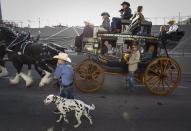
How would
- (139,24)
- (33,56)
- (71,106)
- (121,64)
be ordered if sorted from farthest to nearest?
(33,56), (121,64), (139,24), (71,106)

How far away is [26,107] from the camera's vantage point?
10.9 meters

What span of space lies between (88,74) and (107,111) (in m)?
2.62

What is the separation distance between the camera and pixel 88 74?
13.1m

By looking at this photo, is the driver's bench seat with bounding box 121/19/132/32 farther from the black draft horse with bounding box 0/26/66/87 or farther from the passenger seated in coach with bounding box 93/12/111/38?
the black draft horse with bounding box 0/26/66/87

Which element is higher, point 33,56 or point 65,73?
point 33,56

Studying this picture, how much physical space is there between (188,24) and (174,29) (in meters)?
29.4

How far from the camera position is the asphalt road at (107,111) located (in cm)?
927

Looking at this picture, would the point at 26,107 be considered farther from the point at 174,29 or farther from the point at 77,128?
the point at 174,29

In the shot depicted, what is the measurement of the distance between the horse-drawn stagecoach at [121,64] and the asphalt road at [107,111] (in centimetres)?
36

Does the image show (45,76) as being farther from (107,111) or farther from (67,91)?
(67,91)

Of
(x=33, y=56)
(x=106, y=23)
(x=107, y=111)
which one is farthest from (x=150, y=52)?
(x=33, y=56)

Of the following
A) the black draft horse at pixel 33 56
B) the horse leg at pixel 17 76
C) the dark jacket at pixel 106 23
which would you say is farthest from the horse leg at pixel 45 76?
the dark jacket at pixel 106 23

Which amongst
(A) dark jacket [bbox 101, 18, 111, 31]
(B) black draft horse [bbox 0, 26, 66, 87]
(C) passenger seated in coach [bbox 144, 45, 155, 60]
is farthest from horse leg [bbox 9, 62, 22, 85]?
(C) passenger seated in coach [bbox 144, 45, 155, 60]

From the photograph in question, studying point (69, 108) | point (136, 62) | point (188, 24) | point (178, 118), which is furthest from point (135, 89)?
point (188, 24)
